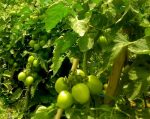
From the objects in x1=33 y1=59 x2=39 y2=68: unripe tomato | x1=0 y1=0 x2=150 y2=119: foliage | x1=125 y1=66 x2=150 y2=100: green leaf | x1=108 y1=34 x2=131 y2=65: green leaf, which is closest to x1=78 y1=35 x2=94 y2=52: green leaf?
x1=0 y1=0 x2=150 y2=119: foliage

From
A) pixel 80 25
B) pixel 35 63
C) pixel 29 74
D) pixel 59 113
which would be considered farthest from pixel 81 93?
pixel 29 74

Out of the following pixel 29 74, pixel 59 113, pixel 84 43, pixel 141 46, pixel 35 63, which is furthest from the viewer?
pixel 29 74

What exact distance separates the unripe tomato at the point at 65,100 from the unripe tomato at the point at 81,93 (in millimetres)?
→ 22

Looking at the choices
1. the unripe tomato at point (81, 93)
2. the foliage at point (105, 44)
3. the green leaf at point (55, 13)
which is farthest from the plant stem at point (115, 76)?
the green leaf at point (55, 13)

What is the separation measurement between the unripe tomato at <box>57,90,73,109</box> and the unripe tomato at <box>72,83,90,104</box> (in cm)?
2

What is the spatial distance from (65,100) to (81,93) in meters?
0.07

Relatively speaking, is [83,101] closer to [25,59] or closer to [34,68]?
[34,68]

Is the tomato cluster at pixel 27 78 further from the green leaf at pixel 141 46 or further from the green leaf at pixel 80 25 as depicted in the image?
the green leaf at pixel 141 46

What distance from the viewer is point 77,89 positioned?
1.38 meters

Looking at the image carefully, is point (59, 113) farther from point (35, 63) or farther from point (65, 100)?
point (35, 63)

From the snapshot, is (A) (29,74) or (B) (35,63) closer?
(B) (35,63)

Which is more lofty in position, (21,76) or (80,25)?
(80,25)

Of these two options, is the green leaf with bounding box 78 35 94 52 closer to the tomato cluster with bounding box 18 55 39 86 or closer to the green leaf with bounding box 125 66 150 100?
the green leaf with bounding box 125 66 150 100

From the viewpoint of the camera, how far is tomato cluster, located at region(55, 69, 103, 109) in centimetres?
138
